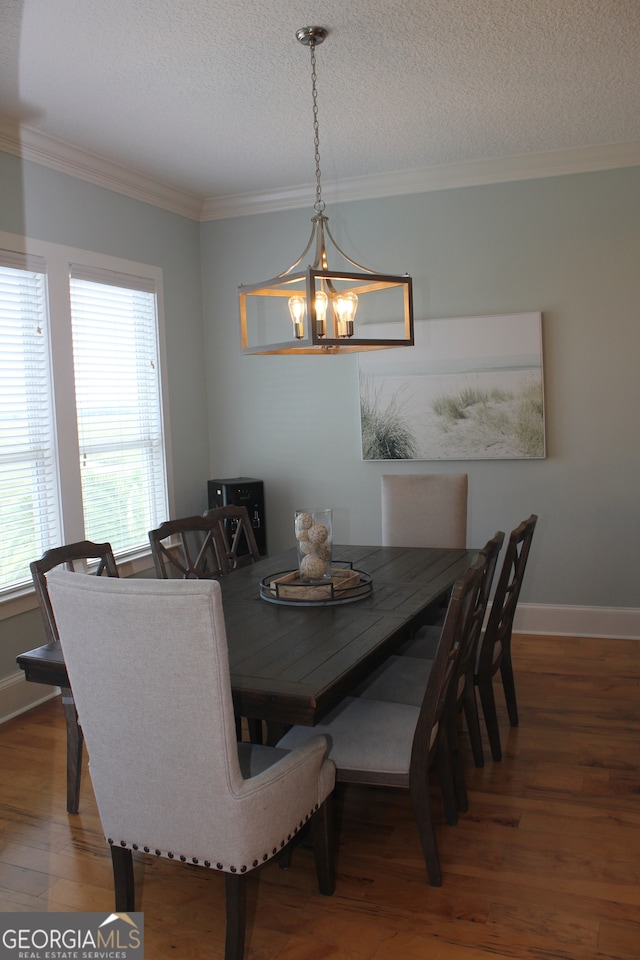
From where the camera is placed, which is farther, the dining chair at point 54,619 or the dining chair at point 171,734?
the dining chair at point 54,619

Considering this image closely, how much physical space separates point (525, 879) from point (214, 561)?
192 cm

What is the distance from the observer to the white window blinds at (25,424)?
3.69 meters

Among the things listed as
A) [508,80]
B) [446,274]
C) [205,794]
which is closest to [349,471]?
[446,274]

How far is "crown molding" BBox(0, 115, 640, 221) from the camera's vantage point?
12.8ft

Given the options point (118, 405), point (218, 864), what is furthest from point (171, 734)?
point (118, 405)

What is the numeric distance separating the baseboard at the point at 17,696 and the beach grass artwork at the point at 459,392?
2360 millimetres

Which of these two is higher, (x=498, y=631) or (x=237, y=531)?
(x=237, y=531)

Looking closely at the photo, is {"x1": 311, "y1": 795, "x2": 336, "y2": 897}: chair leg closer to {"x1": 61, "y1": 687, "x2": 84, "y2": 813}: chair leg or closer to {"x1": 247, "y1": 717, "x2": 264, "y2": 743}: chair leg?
{"x1": 247, "y1": 717, "x2": 264, "y2": 743}: chair leg

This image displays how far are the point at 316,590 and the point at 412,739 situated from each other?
70 cm

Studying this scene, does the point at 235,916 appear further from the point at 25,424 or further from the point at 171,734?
the point at 25,424

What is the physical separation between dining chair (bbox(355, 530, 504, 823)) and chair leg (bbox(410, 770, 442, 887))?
0.95ft

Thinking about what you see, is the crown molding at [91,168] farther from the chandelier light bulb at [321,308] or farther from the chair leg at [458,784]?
the chair leg at [458,784]

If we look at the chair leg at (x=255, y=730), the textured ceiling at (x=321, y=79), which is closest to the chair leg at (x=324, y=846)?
the chair leg at (x=255, y=730)

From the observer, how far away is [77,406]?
13.6 ft
